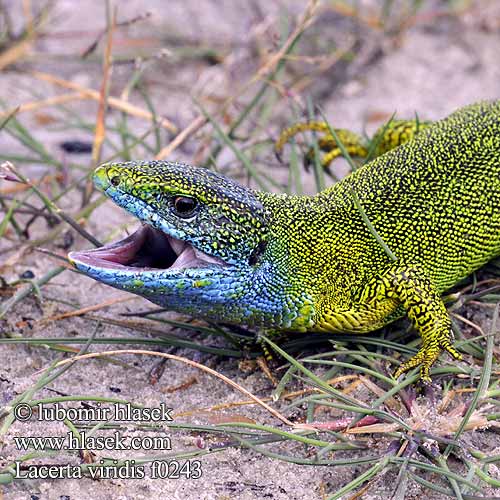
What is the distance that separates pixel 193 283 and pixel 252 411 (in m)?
0.62

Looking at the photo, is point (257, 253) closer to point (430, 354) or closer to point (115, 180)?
point (115, 180)

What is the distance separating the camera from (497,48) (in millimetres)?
6418

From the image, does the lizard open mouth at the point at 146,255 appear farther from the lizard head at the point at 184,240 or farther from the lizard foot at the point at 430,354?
the lizard foot at the point at 430,354

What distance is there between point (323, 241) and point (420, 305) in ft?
1.60

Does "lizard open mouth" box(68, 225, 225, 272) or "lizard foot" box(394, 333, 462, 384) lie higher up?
"lizard open mouth" box(68, 225, 225, 272)

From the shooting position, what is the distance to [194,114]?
532 centimetres

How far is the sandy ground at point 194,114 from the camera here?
2.64 metres

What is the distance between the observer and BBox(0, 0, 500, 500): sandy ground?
8.67 ft

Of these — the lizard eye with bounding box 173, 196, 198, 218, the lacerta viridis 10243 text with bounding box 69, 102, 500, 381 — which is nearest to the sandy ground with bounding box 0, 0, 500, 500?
the lacerta viridis 10243 text with bounding box 69, 102, 500, 381

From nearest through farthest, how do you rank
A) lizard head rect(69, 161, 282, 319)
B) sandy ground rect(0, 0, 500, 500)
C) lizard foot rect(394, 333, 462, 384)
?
1. sandy ground rect(0, 0, 500, 500)
2. lizard head rect(69, 161, 282, 319)
3. lizard foot rect(394, 333, 462, 384)

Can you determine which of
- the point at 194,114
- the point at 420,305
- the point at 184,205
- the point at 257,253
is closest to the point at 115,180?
the point at 184,205

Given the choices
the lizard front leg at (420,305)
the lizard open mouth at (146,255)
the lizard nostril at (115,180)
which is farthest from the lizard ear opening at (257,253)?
the lizard nostril at (115,180)

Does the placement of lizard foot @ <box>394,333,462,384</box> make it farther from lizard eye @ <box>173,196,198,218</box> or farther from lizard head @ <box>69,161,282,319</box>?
lizard eye @ <box>173,196,198,218</box>

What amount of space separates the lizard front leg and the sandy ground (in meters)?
0.36
